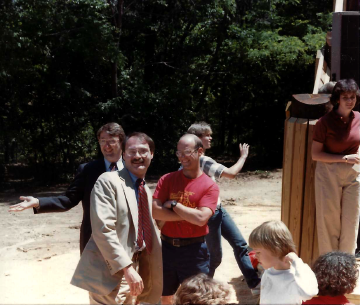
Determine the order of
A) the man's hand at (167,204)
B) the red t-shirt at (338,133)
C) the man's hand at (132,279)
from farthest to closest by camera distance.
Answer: the red t-shirt at (338,133) < the man's hand at (167,204) < the man's hand at (132,279)

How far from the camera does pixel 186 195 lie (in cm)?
392

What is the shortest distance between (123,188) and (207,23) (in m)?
14.6

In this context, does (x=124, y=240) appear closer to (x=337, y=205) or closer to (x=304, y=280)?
A: (x=304, y=280)

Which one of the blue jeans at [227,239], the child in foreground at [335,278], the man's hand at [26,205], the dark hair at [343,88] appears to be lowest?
the blue jeans at [227,239]

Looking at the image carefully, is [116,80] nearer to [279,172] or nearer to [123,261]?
[279,172]

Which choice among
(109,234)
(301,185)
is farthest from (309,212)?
(109,234)

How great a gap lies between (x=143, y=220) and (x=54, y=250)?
172 inches

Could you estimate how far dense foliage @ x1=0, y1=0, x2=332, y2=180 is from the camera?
14.7m

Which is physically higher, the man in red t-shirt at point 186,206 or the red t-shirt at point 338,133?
the red t-shirt at point 338,133

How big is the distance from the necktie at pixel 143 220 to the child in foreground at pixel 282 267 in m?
1.00

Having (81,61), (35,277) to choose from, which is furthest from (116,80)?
(35,277)

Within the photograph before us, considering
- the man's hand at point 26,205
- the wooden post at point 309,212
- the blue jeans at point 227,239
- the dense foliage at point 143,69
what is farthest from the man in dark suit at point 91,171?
the dense foliage at point 143,69

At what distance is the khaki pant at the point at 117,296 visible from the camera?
3398mm

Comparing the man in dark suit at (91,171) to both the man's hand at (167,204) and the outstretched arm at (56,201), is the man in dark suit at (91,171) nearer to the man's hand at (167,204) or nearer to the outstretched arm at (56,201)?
the outstretched arm at (56,201)
